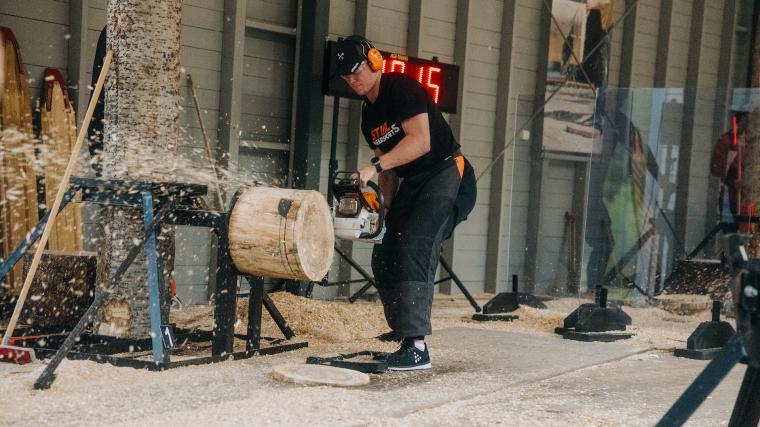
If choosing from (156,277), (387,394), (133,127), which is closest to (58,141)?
(133,127)

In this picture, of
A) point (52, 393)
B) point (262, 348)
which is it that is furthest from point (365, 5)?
point (52, 393)

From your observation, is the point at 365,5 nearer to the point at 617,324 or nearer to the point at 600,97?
the point at 600,97

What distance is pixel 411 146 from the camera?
4.78 meters

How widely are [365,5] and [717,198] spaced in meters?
3.87

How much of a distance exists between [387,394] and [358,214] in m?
1.10

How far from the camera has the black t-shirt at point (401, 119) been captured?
4.86 metres

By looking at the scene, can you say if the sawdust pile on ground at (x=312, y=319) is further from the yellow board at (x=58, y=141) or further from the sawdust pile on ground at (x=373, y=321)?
the yellow board at (x=58, y=141)

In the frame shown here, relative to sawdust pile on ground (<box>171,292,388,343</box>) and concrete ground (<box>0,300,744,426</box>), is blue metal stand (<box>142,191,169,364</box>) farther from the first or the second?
sawdust pile on ground (<box>171,292,388,343</box>)

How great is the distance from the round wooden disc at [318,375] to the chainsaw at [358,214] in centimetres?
77

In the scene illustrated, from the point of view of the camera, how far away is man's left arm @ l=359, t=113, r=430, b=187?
478cm

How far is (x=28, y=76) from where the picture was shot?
684 centimetres

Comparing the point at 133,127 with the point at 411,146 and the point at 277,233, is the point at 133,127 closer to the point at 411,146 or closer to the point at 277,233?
the point at 277,233

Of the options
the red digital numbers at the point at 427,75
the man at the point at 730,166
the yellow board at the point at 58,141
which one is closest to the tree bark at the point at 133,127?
the yellow board at the point at 58,141

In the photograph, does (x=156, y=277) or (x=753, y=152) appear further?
(x=753, y=152)
